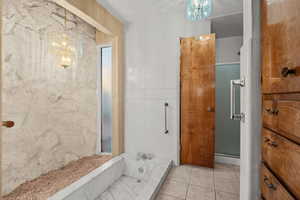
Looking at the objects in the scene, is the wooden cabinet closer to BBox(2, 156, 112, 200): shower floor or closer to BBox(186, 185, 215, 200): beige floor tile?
BBox(186, 185, 215, 200): beige floor tile

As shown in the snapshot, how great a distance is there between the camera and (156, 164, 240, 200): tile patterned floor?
1459mm

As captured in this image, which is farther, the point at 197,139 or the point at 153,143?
the point at 153,143

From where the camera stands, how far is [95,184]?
64.1 inches

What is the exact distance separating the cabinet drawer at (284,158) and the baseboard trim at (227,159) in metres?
1.74

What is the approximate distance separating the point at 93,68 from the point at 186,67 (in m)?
1.78

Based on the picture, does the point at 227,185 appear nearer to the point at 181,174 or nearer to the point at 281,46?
the point at 181,174

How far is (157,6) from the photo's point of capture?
2.06 m

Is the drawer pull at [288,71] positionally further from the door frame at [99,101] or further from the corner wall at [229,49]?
the door frame at [99,101]

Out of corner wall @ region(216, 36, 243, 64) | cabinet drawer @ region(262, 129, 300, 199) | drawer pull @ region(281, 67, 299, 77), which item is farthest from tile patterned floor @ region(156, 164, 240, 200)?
corner wall @ region(216, 36, 243, 64)

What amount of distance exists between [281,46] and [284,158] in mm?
465

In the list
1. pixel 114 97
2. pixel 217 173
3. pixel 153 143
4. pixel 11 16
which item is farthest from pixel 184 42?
pixel 11 16

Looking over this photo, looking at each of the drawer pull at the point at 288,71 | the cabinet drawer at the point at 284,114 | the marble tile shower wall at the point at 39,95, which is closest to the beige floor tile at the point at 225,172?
the cabinet drawer at the point at 284,114

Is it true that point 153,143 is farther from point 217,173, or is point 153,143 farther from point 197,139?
point 217,173

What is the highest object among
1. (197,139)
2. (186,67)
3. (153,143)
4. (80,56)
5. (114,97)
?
(80,56)
